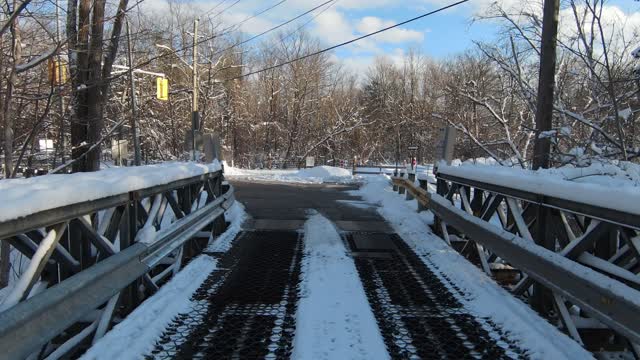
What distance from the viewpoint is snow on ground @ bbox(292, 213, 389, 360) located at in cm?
352

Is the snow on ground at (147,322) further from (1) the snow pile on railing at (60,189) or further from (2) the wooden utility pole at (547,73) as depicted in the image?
(2) the wooden utility pole at (547,73)

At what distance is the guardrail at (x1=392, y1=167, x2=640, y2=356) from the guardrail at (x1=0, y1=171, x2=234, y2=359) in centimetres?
323

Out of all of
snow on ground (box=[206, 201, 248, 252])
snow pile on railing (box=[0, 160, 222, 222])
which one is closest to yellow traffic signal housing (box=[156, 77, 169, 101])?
snow on ground (box=[206, 201, 248, 252])

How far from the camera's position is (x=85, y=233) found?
12.3 feet

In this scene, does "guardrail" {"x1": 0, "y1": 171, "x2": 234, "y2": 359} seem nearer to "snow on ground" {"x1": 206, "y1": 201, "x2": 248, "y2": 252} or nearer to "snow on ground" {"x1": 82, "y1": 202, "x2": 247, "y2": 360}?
"snow on ground" {"x1": 82, "y1": 202, "x2": 247, "y2": 360}

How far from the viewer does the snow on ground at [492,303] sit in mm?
3494

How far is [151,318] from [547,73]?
26.7 ft

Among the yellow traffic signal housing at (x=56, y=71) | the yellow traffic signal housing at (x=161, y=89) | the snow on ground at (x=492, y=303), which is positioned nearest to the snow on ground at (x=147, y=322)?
the snow on ground at (x=492, y=303)

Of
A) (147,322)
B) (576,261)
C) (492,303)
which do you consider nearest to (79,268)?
(147,322)

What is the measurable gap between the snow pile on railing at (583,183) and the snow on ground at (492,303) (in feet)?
3.28

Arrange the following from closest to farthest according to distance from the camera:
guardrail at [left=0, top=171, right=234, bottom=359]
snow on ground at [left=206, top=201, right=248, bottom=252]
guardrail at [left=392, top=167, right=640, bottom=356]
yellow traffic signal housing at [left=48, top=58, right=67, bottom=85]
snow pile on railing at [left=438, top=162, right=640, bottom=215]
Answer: guardrail at [left=0, top=171, right=234, bottom=359]
guardrail at [left=392, top=167, right=640, bottom=356]
snow pile on railing at [left=438, top=162, right=640, bottom=215]
snow on ground at [left=206, top=201, right=248, bottom=252]
yellow traffic signal housing at [left=48, top=58, right=67, bottom=85]

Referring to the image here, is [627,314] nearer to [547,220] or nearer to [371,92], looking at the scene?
[547,220]

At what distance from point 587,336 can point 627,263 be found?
0.67 meters

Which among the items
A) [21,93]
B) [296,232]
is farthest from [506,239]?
[21,93]
